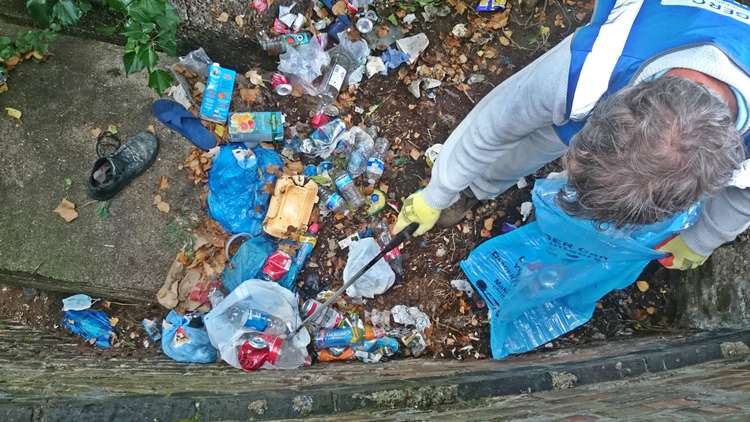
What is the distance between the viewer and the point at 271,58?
11.3 feet

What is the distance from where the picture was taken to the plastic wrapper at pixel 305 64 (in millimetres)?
3377

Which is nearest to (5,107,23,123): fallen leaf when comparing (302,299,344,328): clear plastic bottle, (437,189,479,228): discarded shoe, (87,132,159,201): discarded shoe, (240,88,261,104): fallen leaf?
(87,132,159,201): discarded shoe

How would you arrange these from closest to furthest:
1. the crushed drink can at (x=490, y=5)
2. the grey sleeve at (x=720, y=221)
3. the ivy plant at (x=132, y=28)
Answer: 1. the grey sleeve at (x=720, y=221)
2. the ivy plant at (x=132, y=28)
3. the crushed drink can at (x=490, y=5)

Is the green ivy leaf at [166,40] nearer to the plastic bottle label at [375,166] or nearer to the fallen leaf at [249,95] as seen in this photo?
the fallen leaf at [249,95]

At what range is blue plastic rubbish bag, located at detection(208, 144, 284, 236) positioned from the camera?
122 inches

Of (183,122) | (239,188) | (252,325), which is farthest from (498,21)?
(252,325)

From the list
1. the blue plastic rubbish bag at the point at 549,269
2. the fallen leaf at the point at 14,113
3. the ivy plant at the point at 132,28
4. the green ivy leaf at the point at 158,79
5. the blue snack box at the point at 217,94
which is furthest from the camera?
the blue snack box at the point at 217,94

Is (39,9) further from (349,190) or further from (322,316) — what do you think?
(322,316)

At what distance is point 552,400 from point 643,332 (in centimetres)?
127

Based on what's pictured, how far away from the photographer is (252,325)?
113 inches

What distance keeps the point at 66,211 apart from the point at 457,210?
216 centimetres

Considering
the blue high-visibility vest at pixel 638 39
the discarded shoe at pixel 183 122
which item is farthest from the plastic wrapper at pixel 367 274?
the blue high-visibility vest at pixel 638 39

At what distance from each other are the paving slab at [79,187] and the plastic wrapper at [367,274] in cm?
95

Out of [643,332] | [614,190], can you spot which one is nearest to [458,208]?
[643,332]
